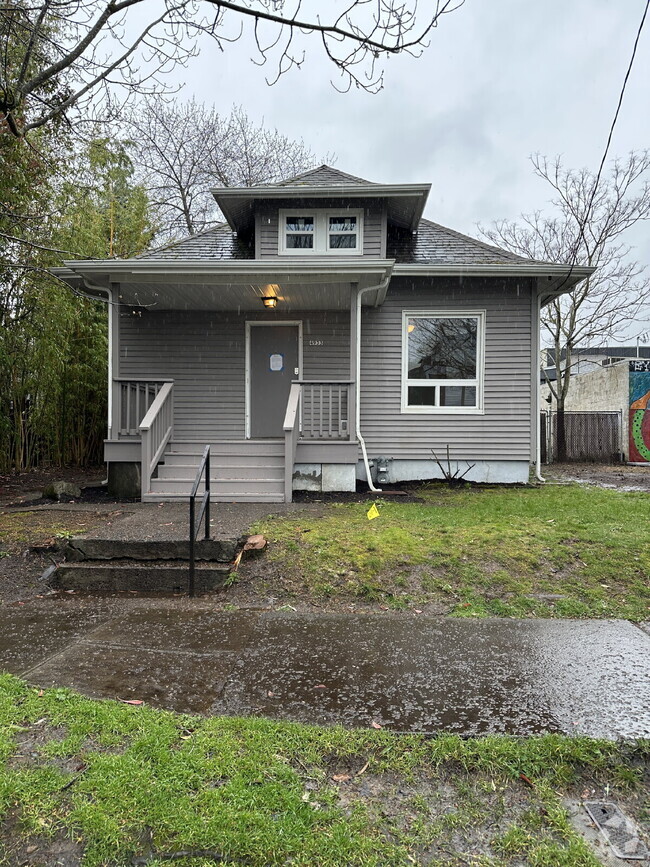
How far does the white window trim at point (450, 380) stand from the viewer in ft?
29.3

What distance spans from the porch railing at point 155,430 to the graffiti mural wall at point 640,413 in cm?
1445

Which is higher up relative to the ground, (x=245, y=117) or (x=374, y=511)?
(x=245, y=117)

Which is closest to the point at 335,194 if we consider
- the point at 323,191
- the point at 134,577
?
the point at 323,191

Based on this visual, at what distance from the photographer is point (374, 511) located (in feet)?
19.6

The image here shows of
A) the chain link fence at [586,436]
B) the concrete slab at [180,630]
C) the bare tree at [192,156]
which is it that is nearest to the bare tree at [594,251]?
the chain link fence at [586,436]

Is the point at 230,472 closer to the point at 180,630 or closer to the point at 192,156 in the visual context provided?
the point at 180,630

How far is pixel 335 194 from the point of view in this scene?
8.80 m

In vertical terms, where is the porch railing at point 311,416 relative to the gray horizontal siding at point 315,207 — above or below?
below

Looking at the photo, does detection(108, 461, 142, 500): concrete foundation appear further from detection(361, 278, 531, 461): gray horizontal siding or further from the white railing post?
detection(361, 278, 531, 461): gray horizontal siding

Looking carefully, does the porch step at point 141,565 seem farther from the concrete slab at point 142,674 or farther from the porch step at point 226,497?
the porch step at point 226,497

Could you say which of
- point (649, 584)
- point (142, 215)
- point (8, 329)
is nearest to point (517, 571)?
point (649, 584)

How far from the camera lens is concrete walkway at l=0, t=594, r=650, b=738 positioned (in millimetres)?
2285

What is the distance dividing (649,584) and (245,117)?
20.7 meters

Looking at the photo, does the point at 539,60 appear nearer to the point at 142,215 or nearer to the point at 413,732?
the point at 413,732
